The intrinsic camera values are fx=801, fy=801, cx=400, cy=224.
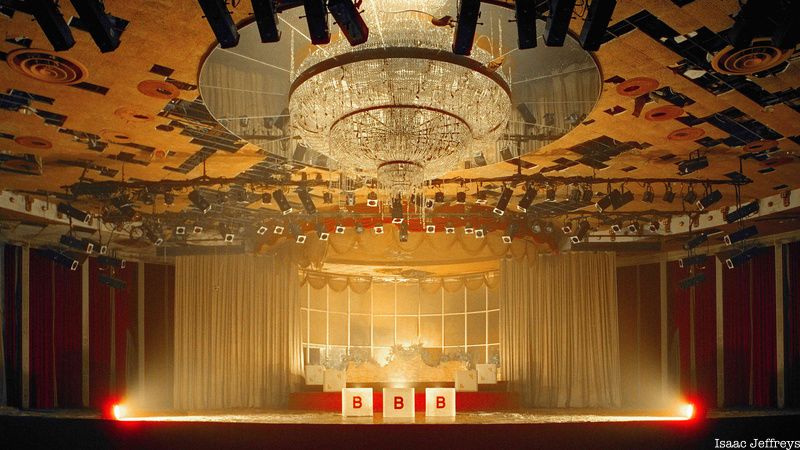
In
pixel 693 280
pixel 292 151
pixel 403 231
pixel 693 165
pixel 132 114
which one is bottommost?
pixel 693 280

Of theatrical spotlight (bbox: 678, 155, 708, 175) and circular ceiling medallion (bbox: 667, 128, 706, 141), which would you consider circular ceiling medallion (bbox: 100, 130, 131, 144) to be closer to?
Result: circular ceiling medallion (bbox: 667, 128, 706, 141)

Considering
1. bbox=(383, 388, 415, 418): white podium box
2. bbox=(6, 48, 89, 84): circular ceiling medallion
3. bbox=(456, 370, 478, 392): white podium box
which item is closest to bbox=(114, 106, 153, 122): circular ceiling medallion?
bbox=(6, 48, 89, 84): circular ceiling medallion

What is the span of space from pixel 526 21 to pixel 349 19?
119 centimetres

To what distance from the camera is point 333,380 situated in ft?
55.8

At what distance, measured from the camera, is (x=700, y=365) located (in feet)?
53.2

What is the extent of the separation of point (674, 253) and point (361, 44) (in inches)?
510

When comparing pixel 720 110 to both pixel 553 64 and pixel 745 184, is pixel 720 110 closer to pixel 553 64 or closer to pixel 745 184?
pixel 553 64

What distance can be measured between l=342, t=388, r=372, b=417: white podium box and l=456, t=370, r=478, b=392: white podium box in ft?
13.6

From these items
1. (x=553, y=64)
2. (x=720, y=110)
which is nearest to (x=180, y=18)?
(x=553, y=64)

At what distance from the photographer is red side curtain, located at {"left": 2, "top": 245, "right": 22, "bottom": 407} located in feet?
46.1

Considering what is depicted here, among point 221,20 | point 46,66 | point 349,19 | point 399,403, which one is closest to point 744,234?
point 399,403

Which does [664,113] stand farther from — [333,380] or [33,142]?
[333,380]

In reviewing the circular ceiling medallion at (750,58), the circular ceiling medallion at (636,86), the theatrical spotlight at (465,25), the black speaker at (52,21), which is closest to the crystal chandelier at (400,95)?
the theatrical spotlight at (465,25)

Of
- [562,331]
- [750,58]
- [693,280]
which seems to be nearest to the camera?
[750,58]
